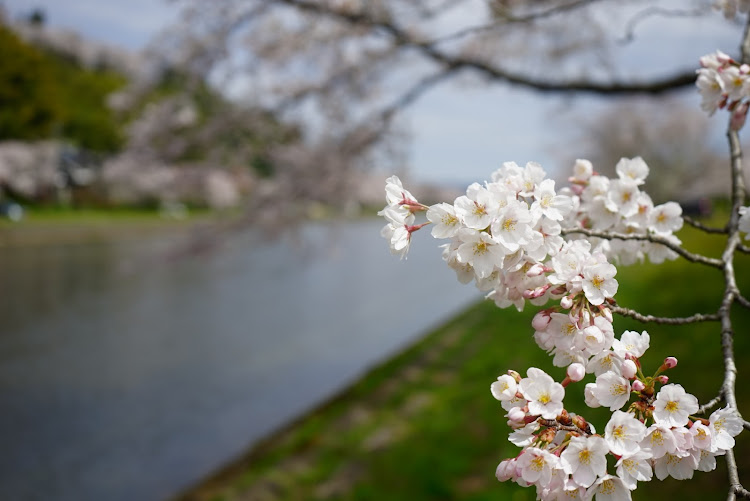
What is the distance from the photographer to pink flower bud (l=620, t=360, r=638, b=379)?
2.87 ft

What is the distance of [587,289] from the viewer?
917 millimetres

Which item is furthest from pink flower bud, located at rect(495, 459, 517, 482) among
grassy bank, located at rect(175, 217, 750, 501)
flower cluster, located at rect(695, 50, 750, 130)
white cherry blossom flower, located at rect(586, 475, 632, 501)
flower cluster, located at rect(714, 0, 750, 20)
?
grassy bank, located at rect(175, 217, 750, 501)

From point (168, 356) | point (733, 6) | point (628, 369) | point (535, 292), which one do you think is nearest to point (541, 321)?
point (535, 292)

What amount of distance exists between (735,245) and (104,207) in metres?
43.2

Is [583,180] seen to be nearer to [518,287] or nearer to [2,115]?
[518,287]

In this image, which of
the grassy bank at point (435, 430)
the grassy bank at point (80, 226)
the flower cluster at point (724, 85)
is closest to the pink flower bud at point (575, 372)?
the flower cluster at point (724, 85)

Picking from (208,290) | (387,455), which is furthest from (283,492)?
(208,290)

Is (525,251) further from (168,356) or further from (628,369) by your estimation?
(168,356)

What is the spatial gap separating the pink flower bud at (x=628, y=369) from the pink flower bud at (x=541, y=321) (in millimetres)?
138

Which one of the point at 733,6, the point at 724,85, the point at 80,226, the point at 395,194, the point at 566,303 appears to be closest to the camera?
the point at 566,303

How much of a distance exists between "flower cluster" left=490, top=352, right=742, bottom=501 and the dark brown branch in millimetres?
4209

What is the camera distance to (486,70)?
5.22 metres

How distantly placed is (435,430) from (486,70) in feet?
11.5

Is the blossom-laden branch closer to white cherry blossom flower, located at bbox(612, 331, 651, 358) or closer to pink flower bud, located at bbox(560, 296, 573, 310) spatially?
white cherry blossom flower, located at bbox(612, 331, 651, 358)
